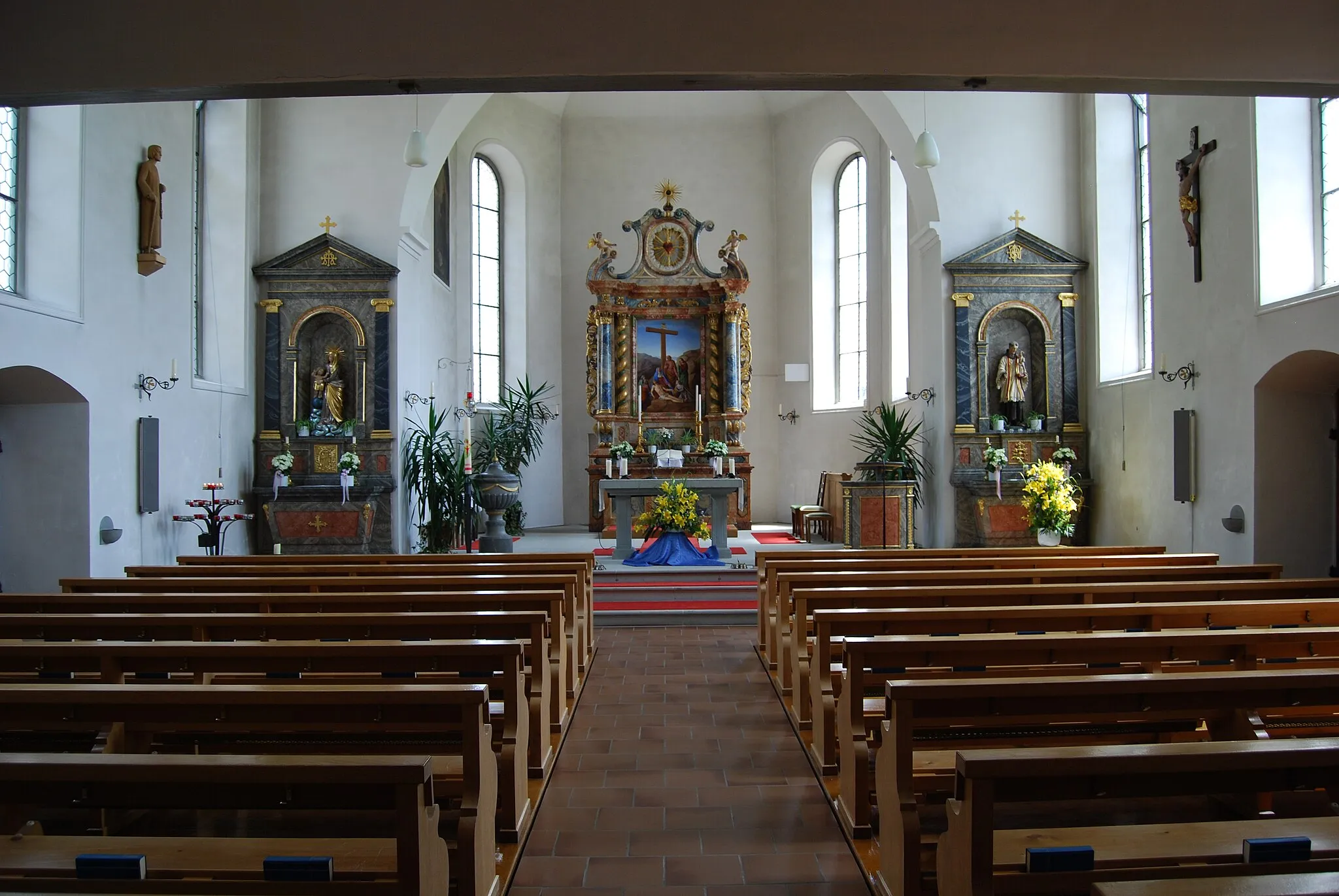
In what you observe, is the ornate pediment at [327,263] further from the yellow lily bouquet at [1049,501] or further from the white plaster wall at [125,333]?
the yellow lily bouquet at [1049,501]

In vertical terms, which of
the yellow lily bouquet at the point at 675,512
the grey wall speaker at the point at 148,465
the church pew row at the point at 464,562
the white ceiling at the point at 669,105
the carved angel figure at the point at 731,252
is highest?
the white ceiling at the point at 669,105

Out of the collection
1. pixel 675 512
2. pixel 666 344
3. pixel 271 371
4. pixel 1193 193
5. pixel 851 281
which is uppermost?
pixel 851 281

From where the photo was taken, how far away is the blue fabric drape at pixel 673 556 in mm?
9578

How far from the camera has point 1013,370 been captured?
1182 centimetres

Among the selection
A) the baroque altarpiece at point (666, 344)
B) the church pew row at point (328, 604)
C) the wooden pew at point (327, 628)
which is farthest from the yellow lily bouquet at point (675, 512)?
the wooden pew at point (327, 628)

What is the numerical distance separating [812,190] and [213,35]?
12.3 meters

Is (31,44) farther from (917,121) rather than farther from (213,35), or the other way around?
(917,121)

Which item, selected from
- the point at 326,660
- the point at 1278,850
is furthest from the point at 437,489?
the point at 1278,850

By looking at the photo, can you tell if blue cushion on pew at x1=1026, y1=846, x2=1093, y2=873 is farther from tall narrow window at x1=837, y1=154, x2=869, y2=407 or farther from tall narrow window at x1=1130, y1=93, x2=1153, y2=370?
tall narrow window at x1=837, y1=154, x2=869, y2=407

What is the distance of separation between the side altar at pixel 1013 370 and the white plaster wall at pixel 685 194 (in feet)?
16.6

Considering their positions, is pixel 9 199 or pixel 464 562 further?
pixel 9 199

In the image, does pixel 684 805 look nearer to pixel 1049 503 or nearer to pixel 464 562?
pixel 464 562

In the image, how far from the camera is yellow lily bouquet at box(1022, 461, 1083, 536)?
10.3 metres

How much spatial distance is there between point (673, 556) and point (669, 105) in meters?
10.3
